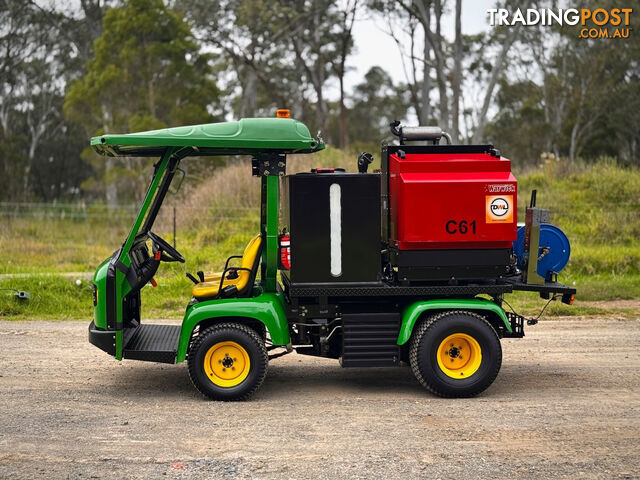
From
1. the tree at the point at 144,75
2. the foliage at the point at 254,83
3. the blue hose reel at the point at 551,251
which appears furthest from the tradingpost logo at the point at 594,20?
the blue hose reel at the point at 551,251

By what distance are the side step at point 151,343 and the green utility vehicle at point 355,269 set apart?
0.02m

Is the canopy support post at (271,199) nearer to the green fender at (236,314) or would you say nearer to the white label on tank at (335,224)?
the green fender at (236,314)

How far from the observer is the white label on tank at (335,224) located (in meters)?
7.65

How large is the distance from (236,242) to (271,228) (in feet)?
32.9

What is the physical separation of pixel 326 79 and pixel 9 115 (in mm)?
19508

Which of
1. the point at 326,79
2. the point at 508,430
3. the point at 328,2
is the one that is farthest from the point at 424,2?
the point at 508,430

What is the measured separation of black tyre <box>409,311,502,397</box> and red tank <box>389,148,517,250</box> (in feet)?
2.36

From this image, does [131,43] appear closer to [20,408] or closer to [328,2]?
[328,2]

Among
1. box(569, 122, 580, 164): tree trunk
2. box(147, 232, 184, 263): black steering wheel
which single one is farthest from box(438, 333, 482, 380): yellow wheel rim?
box(569, 122, 580, 164): tree trunk

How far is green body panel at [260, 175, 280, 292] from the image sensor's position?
25.8ft

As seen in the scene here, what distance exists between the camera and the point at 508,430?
22.1 ft

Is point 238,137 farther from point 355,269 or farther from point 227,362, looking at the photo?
point 227,362

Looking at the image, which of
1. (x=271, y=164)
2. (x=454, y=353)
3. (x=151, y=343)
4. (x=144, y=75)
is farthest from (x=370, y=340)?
(x=144, y=75)

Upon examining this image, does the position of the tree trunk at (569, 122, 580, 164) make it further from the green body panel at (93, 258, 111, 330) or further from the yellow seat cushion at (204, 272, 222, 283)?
the green body panel at (93, 258, 111, 330)
